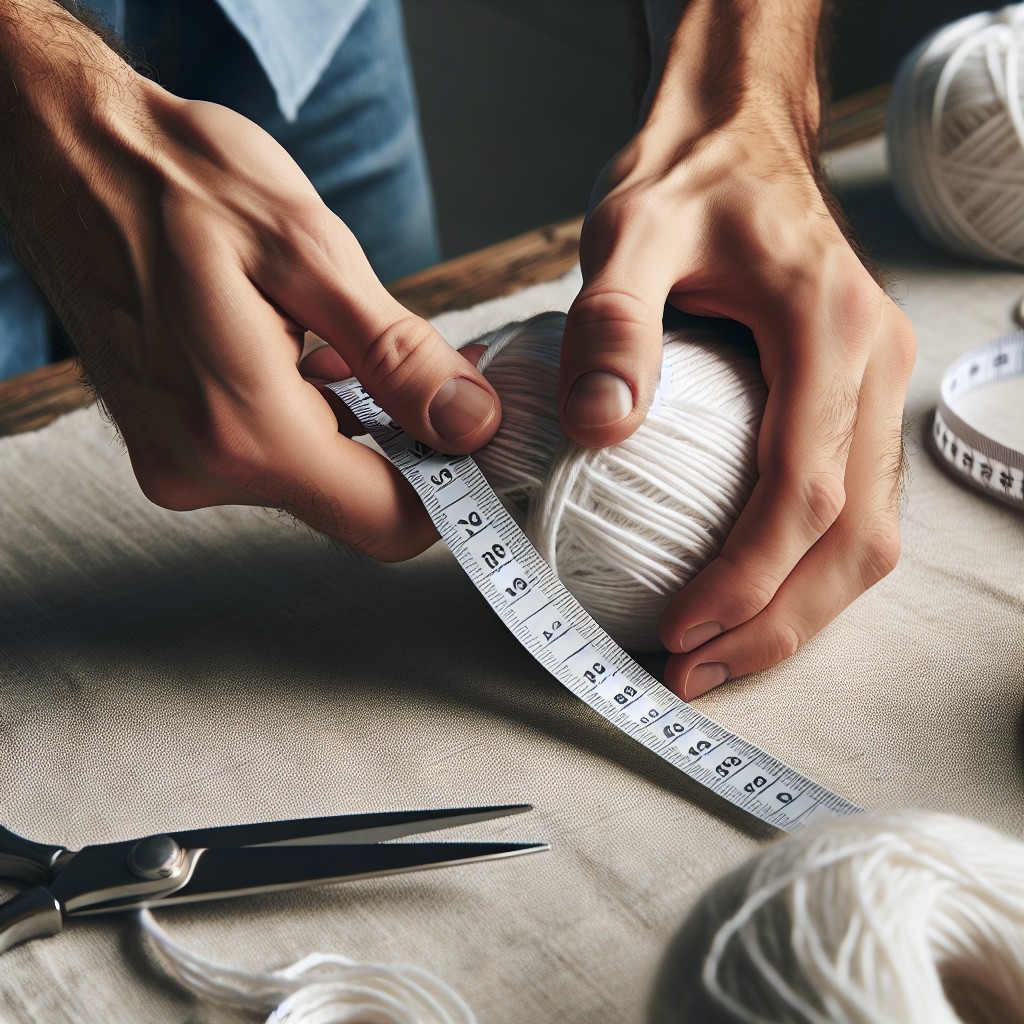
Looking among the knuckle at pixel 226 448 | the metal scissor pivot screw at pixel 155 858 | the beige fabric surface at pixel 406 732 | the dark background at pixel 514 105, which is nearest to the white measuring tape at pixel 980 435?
the beige fabric surface at pixel 406 732

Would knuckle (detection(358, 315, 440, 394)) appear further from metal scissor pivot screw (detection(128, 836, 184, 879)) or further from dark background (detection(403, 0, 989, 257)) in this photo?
dark background (detection(403, 0, 989, 257))

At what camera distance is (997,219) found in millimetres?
1311

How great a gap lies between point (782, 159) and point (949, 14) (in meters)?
1.95

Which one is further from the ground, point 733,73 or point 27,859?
point 733,73

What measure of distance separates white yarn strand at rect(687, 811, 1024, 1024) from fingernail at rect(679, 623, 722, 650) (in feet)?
0.92

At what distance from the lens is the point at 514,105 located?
3678 mm

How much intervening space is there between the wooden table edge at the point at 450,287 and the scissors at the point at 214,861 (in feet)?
A: 2.09

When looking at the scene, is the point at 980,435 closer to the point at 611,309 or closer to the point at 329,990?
the point at 611,309

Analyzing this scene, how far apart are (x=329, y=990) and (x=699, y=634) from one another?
1.14 ft

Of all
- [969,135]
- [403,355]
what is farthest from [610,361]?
[969,135]

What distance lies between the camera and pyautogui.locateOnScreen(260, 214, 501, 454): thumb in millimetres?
750

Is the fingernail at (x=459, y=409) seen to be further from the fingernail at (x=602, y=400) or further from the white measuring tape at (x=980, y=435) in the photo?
the white measuring tape at (x=980, y=435)

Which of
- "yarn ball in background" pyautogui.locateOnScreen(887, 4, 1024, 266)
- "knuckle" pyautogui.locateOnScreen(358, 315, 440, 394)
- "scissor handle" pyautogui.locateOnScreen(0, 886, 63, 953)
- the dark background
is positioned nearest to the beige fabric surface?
"scissor handle" pyautogui.locateOnScreen(0, 886, 63, 953)

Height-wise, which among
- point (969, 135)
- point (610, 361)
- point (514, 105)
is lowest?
point (514, 105)
